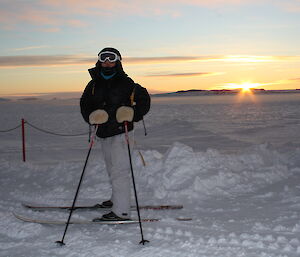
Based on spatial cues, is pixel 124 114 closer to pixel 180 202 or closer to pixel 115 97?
pixel 115 97

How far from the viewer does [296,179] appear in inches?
322

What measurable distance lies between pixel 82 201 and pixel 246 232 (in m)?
3.14

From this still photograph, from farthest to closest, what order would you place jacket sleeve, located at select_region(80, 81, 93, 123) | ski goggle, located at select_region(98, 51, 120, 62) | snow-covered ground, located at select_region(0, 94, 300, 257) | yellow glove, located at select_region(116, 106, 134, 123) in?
jacket sleeve, located at select_region(80, 81, 93, 123) < ski goggle, located at select_region(98, 51, 120, 62) < yellow glove, located at select_region(116, 106, 134, 123) < snow-covered ground, located at select_region(0, 94, 300, 257)

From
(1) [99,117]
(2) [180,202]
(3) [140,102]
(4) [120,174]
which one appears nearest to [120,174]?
(4) [120,174]

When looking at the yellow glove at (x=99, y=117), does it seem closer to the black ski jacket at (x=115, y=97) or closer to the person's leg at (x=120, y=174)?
the black ski jacket at (x=115, y=97)

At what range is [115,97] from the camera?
17.0ft

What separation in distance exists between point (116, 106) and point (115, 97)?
4.5 inches

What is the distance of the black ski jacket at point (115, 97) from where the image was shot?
5.16 metres

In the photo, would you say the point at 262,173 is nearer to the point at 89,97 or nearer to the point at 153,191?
the point at 153,191

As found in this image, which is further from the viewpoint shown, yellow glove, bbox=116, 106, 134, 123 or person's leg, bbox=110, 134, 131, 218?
person's leg, bbox=110, 134, 131, 218

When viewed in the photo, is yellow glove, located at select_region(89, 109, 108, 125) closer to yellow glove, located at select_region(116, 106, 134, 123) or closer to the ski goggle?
yellow glove, located at select_region(116, 106, 134, 123)

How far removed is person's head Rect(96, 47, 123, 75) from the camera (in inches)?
203

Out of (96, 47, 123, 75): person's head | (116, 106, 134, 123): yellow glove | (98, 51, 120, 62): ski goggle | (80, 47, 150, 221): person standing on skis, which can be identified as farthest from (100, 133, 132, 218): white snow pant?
(98, 51, 120, 62): ski goggle

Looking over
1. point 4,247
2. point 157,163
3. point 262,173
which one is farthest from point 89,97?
point 262,173
